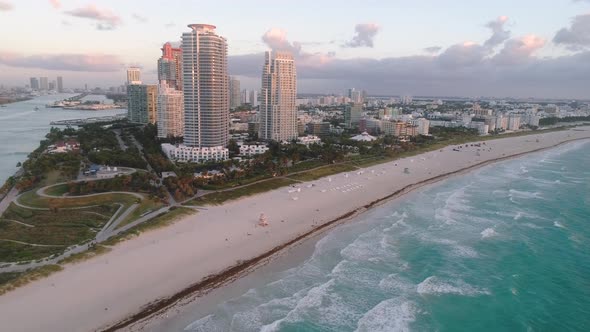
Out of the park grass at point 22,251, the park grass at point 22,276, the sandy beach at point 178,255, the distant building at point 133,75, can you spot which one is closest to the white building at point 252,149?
the sandy beach at point 178,255

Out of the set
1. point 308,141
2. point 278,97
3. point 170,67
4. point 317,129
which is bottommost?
point 308,141

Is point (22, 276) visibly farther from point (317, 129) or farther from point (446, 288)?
point (317, 129)

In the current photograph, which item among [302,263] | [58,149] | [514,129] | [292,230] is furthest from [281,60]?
[514,129]

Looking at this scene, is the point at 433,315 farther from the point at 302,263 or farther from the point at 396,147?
the point at 396,147

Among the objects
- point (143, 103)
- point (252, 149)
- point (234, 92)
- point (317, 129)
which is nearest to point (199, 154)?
point (252, 149)

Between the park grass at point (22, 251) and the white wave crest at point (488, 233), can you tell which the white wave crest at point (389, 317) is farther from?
the park grass at point (22, 251)

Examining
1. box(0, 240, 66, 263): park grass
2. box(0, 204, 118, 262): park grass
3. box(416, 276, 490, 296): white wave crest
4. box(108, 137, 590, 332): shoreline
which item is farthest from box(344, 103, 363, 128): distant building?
box(0, 240, 66, 263): park grass
